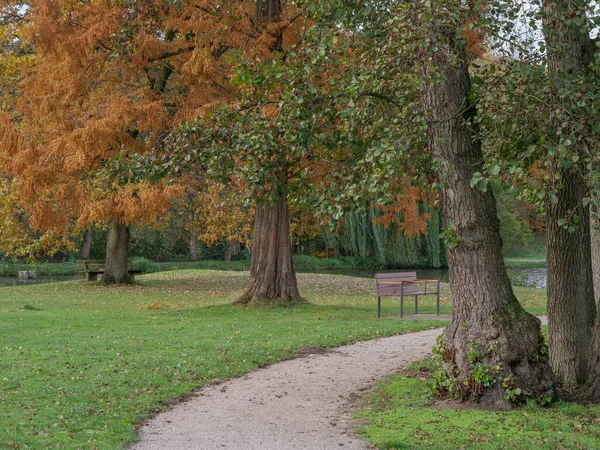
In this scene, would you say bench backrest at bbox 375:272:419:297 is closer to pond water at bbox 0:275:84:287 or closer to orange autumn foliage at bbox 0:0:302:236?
orange autumn foliage at bbox 0:0:302:236

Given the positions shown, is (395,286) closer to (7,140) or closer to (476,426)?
(476,426)

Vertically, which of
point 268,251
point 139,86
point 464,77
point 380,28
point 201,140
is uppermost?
point 139,86

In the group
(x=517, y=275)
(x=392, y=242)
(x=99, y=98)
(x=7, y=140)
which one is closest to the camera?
(x=7, y=140)

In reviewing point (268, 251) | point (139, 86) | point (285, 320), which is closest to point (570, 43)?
point (285, 320)

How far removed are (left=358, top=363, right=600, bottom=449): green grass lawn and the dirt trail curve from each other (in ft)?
0.95

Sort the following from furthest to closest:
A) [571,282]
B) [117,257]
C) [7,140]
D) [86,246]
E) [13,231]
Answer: [86,246] → [117,257] → [13,231] → [7,140] → [571,282]

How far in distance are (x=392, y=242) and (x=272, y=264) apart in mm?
15211

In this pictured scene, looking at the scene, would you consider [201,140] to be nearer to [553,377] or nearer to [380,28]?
[380,28]

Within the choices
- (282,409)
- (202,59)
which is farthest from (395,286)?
(282,409)

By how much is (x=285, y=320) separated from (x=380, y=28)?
754 cm

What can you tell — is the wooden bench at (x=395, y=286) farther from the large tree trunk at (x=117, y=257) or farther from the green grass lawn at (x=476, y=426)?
the large tree trunk at (x=117, y=257)

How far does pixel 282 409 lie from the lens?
7.56 metres

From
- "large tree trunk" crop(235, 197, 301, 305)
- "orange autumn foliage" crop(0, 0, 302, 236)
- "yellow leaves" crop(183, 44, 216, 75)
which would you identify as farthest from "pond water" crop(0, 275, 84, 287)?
"yellow leaves" crop(183, 44, 216, 75)

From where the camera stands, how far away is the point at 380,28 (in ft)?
26.2
